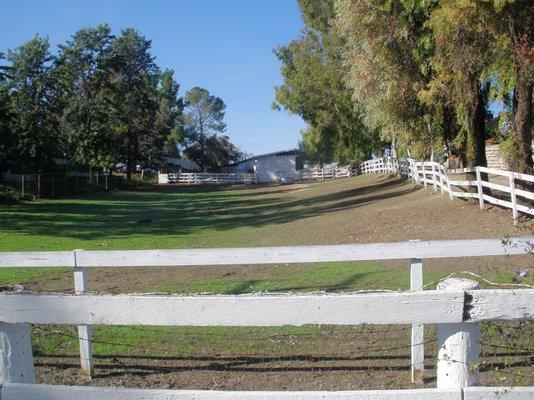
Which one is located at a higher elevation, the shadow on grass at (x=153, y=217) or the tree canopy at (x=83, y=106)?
the tree canopy at (x=83, y=106)

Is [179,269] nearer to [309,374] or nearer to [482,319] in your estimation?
[309,374]

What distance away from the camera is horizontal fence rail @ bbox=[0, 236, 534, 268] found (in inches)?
235

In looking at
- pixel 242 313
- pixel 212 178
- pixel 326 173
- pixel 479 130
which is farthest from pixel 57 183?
pixel 242 313

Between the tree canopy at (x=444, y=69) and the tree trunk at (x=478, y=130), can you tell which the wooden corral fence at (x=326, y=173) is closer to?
the tree canopy at (x=444, y=69)

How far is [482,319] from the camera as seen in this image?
10.2ft

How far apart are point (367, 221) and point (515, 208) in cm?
687

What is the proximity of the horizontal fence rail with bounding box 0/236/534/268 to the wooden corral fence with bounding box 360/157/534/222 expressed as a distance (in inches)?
419

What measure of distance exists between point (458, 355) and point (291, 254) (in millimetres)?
3193

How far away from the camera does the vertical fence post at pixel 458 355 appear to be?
3.09 metres

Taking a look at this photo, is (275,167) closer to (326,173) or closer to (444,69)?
(326,173)

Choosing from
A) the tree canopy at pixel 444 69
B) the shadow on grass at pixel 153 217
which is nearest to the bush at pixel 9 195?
the shadow on grass at pixel 153 217

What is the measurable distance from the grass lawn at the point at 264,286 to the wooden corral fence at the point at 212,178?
2164 inches

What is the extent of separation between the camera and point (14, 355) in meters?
3.29

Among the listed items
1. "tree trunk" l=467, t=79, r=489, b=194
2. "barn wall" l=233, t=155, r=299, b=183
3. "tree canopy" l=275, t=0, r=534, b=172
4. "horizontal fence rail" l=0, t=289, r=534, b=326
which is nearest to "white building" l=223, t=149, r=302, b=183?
"barn wall" l=233, t=155, r=299, b=183
